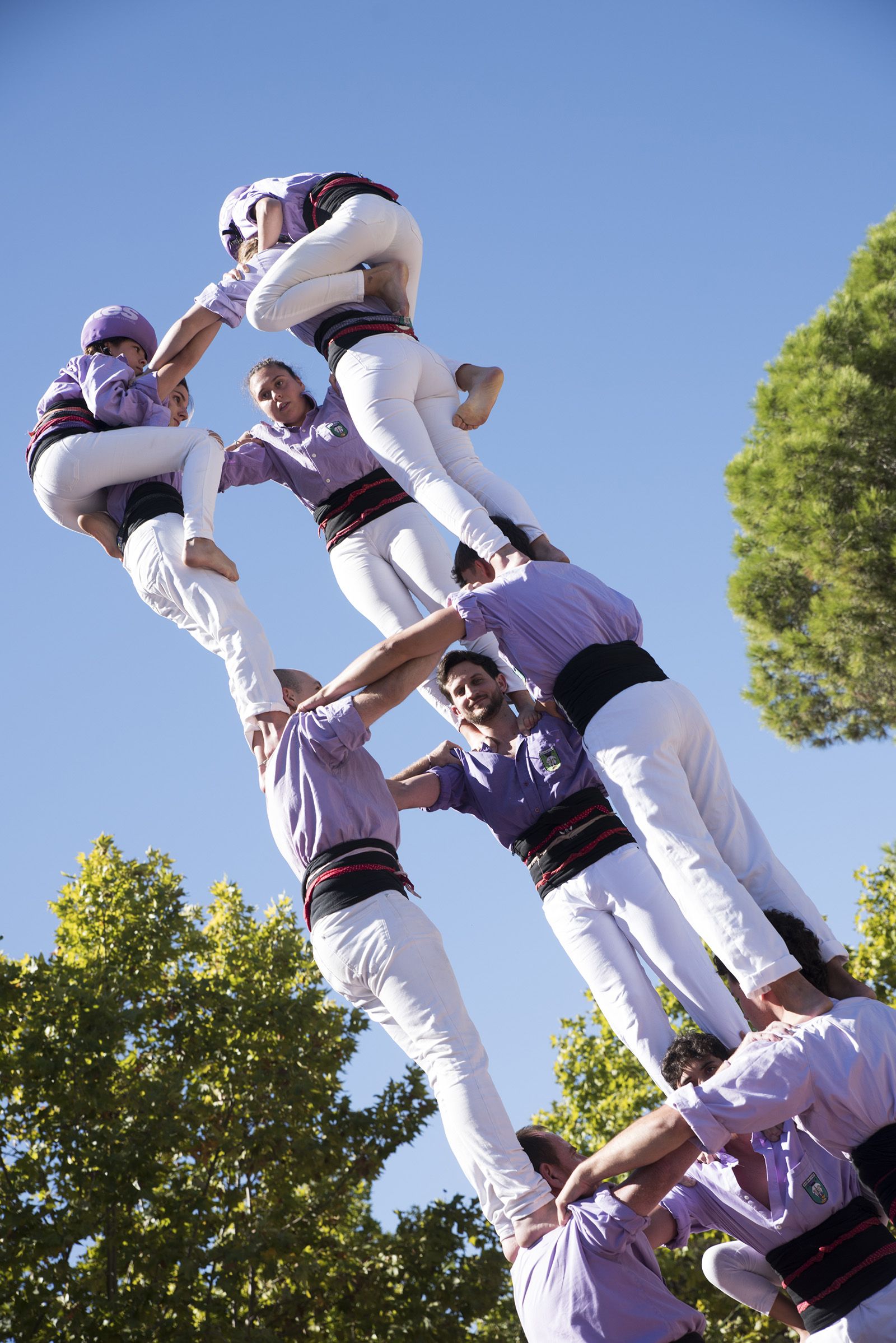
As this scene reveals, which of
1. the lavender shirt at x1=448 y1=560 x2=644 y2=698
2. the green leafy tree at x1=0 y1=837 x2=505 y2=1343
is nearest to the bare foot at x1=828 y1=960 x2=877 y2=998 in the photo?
the lavender shirt at x1=448 y1=560 x2=644 y2=698

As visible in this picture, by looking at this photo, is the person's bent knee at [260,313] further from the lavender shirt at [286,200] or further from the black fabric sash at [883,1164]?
the black fabric sash at [883,1164]

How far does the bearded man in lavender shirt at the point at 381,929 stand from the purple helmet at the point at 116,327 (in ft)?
9.53

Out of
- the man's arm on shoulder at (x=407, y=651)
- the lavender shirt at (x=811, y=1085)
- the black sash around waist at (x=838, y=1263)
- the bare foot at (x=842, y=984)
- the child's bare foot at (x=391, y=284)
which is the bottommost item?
the black sash around waist at (x=838, y=1263)

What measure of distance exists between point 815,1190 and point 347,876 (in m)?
1.99

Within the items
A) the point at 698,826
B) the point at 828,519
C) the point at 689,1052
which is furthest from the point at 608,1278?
the point at 828,519

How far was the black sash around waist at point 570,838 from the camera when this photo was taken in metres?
4.85

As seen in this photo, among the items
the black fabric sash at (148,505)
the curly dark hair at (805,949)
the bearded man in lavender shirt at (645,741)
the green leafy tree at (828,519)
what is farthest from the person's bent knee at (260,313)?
the green leafy tree at (828,519)

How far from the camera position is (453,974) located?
437 centimetres

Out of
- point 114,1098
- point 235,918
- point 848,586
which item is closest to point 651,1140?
point 114,1098

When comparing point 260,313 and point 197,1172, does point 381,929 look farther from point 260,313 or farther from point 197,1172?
point 197,1172

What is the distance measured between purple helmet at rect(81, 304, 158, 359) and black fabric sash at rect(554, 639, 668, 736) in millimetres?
3505

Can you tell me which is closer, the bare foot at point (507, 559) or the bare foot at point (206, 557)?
the bare foot at point (507, 559)

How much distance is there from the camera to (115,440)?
601cm

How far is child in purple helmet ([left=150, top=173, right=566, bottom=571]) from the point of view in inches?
227
